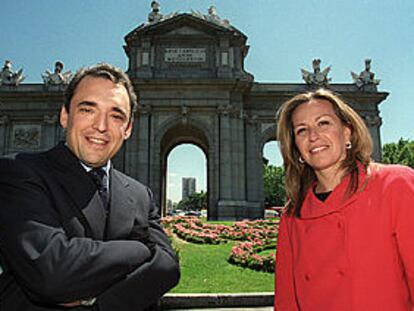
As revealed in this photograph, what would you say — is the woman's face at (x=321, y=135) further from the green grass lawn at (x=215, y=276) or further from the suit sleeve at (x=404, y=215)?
the green grass lawn at (x=215, y=276)

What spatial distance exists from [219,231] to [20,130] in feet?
69.1

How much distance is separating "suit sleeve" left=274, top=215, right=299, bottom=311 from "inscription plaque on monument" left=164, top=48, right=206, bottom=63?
2556 cm

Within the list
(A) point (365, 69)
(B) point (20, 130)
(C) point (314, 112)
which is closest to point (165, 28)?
(B) point (20, 130)

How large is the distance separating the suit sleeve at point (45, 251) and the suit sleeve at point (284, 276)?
5.28 feet

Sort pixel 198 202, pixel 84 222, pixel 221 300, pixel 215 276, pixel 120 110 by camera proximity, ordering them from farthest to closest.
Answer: pixel 198 202 < pixel 215 276 < pixel 221 300 < pixel 120 110 < pixel 84 222

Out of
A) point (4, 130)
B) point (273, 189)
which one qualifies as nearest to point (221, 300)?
point (4, 130)

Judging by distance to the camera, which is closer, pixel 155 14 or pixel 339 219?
pixel 339 219

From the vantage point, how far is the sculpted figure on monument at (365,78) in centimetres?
2991

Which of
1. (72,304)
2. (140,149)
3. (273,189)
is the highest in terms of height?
(140,149)

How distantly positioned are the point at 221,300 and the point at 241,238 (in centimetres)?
815

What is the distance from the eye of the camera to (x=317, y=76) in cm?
2942

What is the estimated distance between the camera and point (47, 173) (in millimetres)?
2184

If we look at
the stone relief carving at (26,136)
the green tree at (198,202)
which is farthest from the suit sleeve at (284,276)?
the green tree at (198,202)

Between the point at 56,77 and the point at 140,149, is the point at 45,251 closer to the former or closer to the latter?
the point at 140,149
